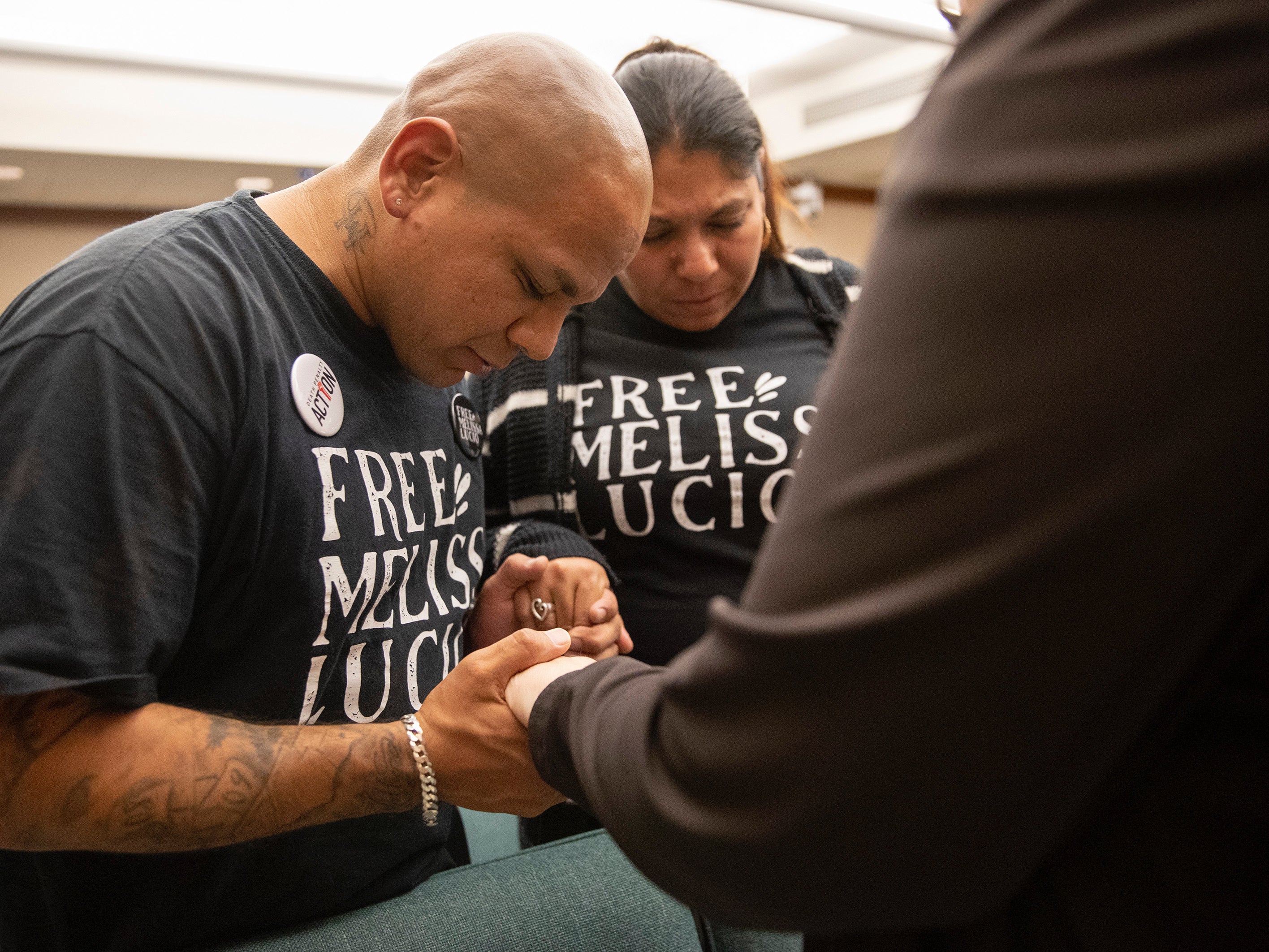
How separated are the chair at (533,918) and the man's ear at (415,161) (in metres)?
0.92

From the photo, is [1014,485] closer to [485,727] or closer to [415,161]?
[485,727]

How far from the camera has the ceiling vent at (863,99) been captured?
18.1 feet

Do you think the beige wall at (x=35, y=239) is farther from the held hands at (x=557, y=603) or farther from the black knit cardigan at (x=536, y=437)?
the held hands at (x=557, y=603)

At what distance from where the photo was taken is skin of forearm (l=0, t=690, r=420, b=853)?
0.85 meters

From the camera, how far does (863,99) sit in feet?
19.0

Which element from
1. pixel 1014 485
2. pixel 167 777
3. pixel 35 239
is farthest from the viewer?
pixel 35 239

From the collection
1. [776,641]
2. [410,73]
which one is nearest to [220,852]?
[776,641]

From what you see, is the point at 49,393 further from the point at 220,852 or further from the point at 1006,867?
the point at 1006,867

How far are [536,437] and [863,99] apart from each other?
4989 mm

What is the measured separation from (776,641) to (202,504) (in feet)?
2.36

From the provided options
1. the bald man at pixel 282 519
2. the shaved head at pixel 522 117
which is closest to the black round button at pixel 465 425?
the bald man at pixel 282 519

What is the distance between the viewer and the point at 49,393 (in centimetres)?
85

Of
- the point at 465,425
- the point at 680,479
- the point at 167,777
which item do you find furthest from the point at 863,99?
the point at 167,777

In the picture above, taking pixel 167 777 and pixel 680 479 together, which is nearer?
pixel 167 777
